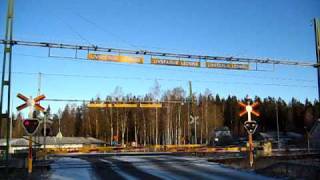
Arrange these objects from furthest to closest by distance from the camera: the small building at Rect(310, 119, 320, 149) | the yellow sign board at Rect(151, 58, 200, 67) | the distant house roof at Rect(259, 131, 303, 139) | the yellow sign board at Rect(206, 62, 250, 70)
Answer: the distant house roof at Rect(259, 131, 303, 139)
the small building at Rect(310, 119, 320, 149)
the yellow sign board at Rect(206, 62, 250, 70)
the yellow sign board at Rect(151, 58, 200, 67)

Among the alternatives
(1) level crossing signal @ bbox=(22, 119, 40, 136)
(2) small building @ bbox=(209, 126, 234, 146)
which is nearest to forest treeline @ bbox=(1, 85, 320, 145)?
(2) small building @ bbox=(209, 126, 234, 146)

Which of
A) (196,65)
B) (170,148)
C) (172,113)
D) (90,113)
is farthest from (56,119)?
(196,65)

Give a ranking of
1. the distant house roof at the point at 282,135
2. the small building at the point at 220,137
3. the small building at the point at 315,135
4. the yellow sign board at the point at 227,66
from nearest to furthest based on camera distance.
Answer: the yellow sign board at the point at 227,66, the small building at the point at 315,135, the small building at the point at 220,137, the distant house roof at the point at 282,135

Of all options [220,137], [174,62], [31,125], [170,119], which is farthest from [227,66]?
[220,137]

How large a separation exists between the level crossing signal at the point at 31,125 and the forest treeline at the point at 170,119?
52666mm

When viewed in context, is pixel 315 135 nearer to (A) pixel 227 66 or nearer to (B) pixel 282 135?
(B) pixel 282 135

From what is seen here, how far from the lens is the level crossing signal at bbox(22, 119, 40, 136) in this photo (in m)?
18.8

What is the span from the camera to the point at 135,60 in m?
28.8

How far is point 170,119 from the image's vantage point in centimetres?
9312

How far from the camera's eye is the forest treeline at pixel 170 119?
311ft

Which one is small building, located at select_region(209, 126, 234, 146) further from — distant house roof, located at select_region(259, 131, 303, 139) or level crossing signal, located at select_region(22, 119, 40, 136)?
level crossing signal, located at select_region(22, 119, 40, 136)

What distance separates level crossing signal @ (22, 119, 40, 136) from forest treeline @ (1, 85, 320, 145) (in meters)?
52.7

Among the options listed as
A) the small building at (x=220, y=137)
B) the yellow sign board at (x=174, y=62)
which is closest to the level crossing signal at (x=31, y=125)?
the yellow sign board at (x=174, y=62)

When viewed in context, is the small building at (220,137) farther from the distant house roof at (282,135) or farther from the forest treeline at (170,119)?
the distant house roof at (282,135)
